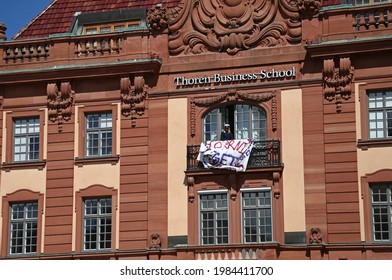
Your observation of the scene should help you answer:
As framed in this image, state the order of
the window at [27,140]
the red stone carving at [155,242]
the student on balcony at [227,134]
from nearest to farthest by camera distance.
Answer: the red stone carving at [155,242] → the student on balcony at [227,134] → the window at [27,140]

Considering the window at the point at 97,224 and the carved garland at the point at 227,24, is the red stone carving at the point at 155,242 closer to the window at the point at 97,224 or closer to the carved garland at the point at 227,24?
the window at the point at 97,224

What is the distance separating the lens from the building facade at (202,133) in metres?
33.6

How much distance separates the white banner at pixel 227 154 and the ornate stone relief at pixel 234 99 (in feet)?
3.21

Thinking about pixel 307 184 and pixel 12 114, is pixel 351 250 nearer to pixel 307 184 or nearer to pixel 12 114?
pixel 307 184

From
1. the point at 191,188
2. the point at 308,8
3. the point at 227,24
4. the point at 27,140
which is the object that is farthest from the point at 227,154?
the point at 27,140

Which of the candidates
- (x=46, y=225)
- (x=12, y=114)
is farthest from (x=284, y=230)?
(x=12, y=114)

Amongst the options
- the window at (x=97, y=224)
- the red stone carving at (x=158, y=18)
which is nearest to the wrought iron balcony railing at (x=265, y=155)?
the window at (x=97, y=224)

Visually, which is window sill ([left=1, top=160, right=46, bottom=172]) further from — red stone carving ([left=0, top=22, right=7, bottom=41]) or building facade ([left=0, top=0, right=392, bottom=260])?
red stone carving ([left=0, top=22, right=7, bottom=41])

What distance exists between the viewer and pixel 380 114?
3388cm

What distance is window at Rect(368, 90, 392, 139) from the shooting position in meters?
33.7

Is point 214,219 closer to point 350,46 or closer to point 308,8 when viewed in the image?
point 350,46

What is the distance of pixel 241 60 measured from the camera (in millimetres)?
35719

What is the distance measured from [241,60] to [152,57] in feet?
12.0

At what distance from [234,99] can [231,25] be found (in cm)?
306
